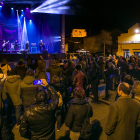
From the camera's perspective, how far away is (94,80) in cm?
537

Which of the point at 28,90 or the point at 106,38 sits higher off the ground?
the point at 106,38

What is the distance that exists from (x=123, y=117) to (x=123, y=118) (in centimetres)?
2

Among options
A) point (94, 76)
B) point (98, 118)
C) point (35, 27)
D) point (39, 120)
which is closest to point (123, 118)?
point (39, 120)

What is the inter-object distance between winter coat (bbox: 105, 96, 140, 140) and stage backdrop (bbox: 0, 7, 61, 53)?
60.3 ft

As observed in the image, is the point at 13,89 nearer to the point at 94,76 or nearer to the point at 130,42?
the point at 94,76

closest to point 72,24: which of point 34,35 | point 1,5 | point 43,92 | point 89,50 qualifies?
point 89,50

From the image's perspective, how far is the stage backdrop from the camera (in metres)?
18.6

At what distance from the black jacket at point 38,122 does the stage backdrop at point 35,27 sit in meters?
17.9

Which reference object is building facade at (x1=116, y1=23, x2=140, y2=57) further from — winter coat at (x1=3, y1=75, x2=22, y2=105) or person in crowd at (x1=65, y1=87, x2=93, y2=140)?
person in crowd at (x1=65, y1=87, x2=93, y2=140)

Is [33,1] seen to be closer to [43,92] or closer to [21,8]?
[21,8]

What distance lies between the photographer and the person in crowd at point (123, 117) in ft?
6.83

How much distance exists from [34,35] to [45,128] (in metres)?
19.6

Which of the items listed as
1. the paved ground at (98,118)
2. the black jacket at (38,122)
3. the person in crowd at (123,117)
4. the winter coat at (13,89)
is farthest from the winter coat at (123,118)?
the winter coat at (13,89)

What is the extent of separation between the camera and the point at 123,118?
6.85 feet
